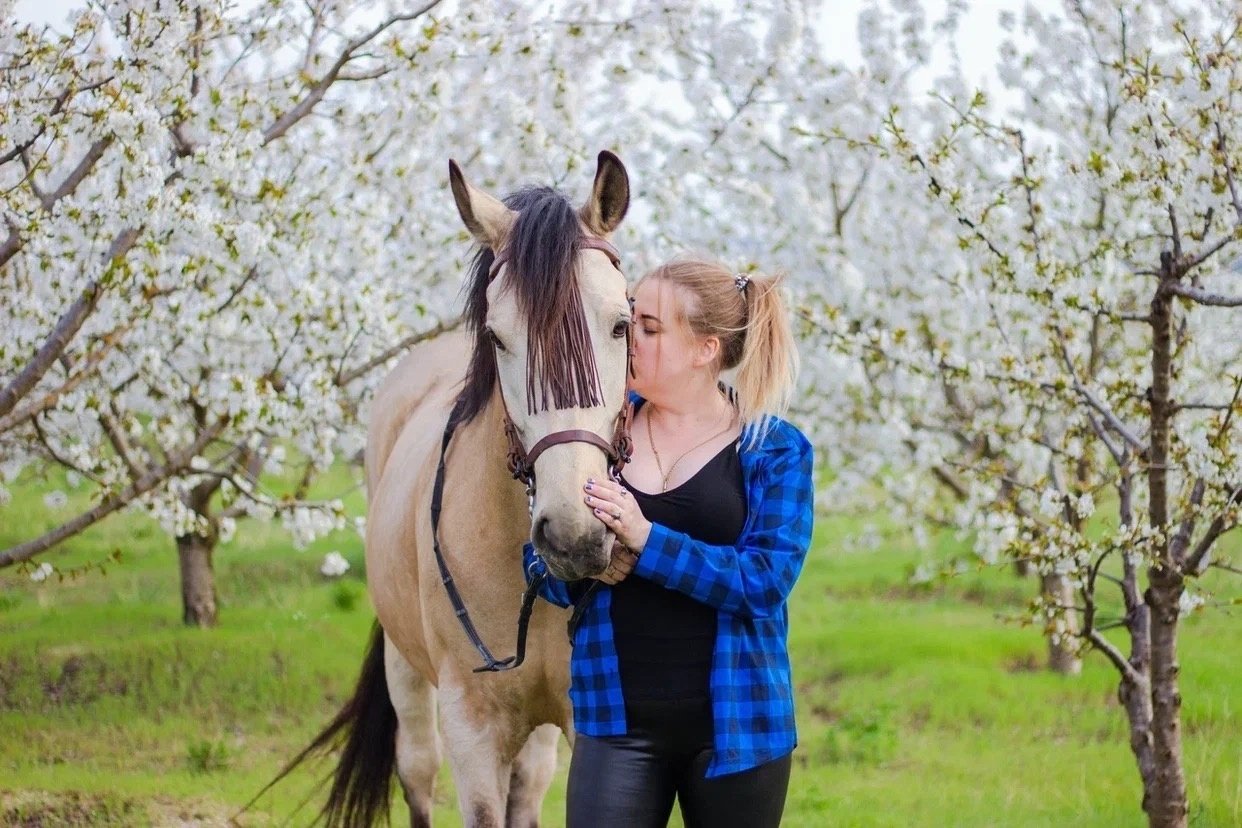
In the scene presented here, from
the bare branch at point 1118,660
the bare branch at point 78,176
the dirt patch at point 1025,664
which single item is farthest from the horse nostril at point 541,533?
the dirt patch at point 1025,664

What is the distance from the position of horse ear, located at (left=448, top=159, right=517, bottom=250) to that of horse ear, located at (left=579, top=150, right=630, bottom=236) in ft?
0.61

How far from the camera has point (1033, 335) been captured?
7254 mm

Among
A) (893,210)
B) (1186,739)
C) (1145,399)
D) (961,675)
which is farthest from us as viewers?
(893,210)

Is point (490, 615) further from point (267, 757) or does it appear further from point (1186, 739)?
point (1186, 739)

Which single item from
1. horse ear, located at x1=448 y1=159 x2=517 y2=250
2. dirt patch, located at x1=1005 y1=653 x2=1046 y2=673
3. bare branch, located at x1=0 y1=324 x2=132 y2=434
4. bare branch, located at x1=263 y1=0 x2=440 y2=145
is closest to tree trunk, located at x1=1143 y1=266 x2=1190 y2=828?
horse ear, located at x1=448 y1=159 x2=517 y2=250

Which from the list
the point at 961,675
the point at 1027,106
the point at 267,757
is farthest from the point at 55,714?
the point at 1027,106

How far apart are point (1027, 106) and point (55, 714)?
7217 millimetres

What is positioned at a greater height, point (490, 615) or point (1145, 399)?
point (1145, 399)

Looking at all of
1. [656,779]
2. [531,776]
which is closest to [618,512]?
[656,779]

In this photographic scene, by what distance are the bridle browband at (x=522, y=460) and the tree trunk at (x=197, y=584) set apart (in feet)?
19.5

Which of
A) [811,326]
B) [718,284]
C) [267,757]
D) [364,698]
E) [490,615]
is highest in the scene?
[811,326]

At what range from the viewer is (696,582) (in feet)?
8.07

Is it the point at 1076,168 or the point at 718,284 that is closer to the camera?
the point at 718,284

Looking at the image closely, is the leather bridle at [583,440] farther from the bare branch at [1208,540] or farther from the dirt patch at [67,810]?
the dirt patch at [67,810]
